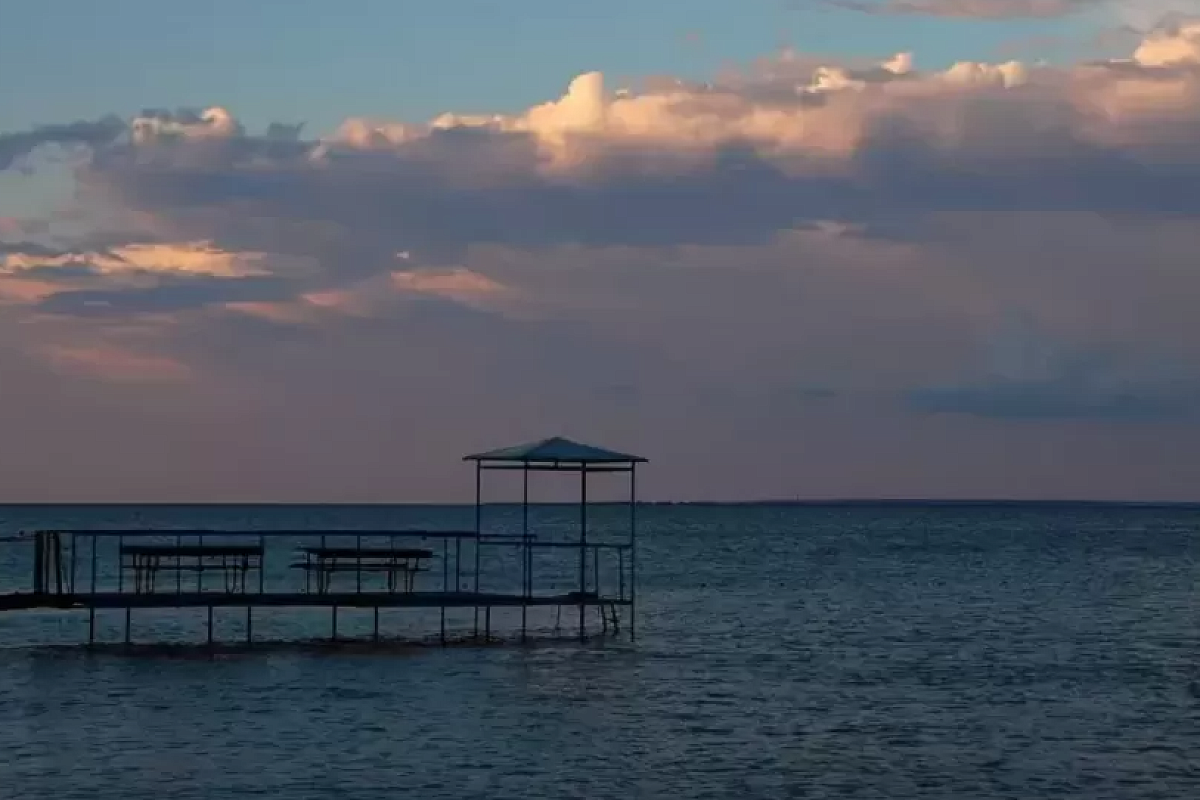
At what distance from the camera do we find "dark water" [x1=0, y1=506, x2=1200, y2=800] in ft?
70.5

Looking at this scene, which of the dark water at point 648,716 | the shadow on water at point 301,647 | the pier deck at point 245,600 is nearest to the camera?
the dark water at point 648,716

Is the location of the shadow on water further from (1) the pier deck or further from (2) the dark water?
(1) the pier deck

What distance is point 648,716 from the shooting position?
26812 millimetres

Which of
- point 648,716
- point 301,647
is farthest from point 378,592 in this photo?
point 648,716

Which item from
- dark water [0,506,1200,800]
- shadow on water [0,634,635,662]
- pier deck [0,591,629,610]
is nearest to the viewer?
dark water [0,506,1200,800]

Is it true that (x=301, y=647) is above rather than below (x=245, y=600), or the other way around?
below

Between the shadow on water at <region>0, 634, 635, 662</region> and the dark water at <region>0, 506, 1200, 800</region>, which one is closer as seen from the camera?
the dark water at <region>0, 506, 1200, 800</region>

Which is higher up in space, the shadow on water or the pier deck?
the pier deck

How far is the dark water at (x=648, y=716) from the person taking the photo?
2150cm

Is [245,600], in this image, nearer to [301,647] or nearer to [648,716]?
[301,647]

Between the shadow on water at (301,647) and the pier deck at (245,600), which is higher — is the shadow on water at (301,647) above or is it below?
below

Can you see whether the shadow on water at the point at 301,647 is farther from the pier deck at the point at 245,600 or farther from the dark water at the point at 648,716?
the pier deck at the point at 245,600

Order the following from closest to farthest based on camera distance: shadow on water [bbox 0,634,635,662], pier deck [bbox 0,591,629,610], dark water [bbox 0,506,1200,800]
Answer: dark water [bbox 0,506,1200,800]
pier deck [bbox 0,591,629,610]
shadow on water [bbox 0,634,635,662]

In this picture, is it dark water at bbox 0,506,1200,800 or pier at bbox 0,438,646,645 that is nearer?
dark water at bbox 0,506,1200,800
